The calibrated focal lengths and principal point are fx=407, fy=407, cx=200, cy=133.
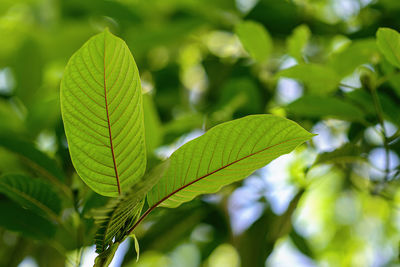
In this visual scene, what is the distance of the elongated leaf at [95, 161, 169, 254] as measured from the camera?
37 cm

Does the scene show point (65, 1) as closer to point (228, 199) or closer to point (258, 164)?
point (228, 199)

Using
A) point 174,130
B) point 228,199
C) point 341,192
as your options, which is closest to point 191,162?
point 174,130

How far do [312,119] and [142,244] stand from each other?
1.54ft

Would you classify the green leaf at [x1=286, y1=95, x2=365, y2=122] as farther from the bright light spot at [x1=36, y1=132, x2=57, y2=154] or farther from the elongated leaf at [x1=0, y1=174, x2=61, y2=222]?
the bright light spot at [x1=36, y1=132, x2=57, y2=154]

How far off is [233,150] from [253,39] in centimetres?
33

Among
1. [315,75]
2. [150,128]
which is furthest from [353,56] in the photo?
[150,128]

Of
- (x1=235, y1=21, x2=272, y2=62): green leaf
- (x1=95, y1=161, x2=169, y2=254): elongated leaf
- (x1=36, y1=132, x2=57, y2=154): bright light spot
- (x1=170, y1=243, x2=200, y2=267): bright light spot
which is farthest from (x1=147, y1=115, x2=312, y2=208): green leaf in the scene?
(x1=170, y1=243, x2=200, y2=267): bright light spot

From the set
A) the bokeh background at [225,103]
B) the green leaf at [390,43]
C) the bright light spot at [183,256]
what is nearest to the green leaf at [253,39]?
the bokeh background at [225,103]

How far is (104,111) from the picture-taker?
1.34 feet

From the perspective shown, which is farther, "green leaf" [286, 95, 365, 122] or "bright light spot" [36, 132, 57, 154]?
"bright light spot" [36, 132, 57, 154]

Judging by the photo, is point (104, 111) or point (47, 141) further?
point (47, 141)

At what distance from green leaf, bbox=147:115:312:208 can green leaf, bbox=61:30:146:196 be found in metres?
0.05

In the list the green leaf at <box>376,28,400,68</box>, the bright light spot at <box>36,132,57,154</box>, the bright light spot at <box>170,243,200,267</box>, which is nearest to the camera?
the green leaf at <box>376,28,400,68</box>

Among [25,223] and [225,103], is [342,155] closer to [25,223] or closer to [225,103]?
[225,103]
